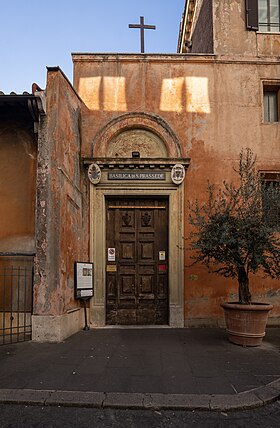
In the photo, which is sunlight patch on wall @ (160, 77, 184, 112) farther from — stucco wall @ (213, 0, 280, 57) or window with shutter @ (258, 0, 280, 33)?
window with shutter @ (258, 0, 280, 33)

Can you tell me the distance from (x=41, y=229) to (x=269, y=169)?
5531 mm

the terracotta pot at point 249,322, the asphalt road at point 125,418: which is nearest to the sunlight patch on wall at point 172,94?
the terracotta pot at point 249,322

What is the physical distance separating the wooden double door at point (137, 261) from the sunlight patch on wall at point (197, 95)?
2416 mm

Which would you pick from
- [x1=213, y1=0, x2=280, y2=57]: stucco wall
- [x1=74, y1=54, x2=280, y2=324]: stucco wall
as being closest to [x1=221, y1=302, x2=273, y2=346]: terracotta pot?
[x1=74, y1=54, x2=280, y2=324]: stucco wall

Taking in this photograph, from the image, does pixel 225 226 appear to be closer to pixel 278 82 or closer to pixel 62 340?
pixel 62 340

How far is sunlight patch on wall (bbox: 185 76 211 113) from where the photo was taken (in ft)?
30.6

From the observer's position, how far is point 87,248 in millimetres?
8906

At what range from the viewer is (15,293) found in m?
7.73

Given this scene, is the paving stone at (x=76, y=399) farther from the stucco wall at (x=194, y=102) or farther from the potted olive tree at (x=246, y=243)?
the stucco wall at (x=194, y=102)

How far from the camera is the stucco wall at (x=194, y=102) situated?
9.18 m

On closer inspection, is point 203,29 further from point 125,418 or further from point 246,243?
point 125,418

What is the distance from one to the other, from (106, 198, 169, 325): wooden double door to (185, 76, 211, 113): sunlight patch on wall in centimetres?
242

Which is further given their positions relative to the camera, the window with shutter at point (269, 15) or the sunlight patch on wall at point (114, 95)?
the window with shutter at point (269, 15)

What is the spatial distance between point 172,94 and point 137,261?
166 inches
